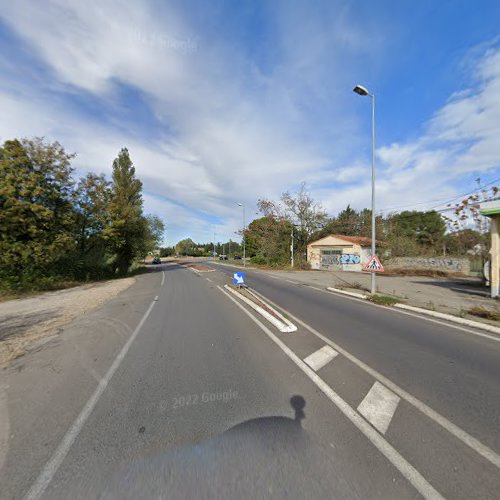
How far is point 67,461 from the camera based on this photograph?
86.0 inches

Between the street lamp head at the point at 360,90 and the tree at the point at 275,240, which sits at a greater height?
the street lamp head at the point at 360,90

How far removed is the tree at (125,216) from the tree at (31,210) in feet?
14.9

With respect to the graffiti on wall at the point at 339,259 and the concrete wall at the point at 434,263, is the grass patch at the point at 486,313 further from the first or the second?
the graffiti on wall at the point at 339,259

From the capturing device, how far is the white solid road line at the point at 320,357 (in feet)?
13.4

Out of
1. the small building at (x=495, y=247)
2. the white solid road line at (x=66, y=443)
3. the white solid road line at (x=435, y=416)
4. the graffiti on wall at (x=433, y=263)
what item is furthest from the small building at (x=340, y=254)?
the white solid road line at (x=66, y=443)

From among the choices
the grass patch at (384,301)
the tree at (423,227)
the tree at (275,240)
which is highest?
the tree at (423,227)

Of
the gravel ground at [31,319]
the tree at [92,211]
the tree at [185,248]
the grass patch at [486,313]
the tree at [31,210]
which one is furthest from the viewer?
the tree at [185,248]

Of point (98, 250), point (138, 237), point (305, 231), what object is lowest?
point (98, 250)

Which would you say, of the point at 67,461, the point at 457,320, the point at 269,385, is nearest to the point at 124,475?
the point at 67,461

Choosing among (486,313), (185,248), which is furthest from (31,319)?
(185,248)

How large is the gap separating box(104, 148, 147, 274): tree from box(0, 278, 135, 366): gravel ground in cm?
1011

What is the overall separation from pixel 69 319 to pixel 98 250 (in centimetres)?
1595

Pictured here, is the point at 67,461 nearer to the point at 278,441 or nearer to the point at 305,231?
the point at 278,441

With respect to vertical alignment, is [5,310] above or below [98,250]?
below
